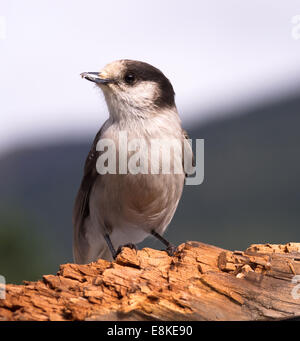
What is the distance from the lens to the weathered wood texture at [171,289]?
546cm

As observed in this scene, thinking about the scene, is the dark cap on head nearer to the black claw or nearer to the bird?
the bird

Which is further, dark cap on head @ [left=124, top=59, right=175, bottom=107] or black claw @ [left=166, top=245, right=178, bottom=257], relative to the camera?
dark cap on head @ [left=124, top=59, right=175, bottom=107]

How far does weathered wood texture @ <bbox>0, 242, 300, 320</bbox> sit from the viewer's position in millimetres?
5461

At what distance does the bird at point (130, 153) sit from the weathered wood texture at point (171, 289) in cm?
114

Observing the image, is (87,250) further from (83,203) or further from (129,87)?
(129,87)

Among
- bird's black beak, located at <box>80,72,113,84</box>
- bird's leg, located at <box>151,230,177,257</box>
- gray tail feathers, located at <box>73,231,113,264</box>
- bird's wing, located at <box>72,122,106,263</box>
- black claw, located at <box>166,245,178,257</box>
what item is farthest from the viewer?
gray tail feathers, located at <box>73,231,113,264</box>

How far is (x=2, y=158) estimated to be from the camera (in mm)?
76312

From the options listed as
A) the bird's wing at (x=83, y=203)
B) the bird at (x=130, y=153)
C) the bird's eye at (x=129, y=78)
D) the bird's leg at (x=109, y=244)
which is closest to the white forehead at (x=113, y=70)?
the bird at (x=130, y=153)

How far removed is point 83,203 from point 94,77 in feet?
6.77

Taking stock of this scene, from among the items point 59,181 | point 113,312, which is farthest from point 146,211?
point 59,181

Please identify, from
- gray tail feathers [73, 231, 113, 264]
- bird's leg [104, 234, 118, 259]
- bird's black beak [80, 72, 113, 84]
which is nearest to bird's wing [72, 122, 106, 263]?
gray tail feathers [73, 231, 113, 264]

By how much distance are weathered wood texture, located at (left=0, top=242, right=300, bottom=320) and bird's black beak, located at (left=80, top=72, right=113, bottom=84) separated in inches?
99.9
